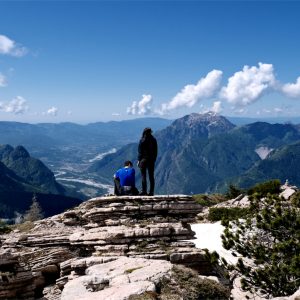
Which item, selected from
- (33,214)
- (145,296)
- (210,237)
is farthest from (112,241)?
(33,214)

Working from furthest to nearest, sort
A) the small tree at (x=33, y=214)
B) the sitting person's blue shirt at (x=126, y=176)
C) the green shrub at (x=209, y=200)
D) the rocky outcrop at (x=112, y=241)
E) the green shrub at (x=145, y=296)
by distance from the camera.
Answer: the green shrub at (x=209, y=200) < the small tree at (x=33, y=214) < the sitting person's blue shirt at (x=126, y=176) < the rocky outcrop at (x=112, y=241) < the green shrub at (x=145, y=296)

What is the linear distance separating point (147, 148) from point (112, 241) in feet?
20.0

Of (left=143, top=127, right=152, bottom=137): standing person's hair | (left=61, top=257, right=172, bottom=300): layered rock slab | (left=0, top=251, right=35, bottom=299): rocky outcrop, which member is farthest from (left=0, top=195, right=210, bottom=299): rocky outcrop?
(left=143, top=127, right=152, bottom=137): standing person's hair

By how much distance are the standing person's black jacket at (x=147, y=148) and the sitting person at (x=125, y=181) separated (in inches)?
40.3

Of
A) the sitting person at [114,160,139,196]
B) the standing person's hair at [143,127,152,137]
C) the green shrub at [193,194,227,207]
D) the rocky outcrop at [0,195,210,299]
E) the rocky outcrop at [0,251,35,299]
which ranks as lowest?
the green shrub at [193,194,227,207]

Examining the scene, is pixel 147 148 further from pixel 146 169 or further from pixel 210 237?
pixel 210 237

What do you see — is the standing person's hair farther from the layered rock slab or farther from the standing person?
the layered rock slab

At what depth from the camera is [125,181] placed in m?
21.4

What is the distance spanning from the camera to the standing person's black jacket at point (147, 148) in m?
21.0

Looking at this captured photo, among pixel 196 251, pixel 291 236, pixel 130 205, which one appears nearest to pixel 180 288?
pixel 196 251

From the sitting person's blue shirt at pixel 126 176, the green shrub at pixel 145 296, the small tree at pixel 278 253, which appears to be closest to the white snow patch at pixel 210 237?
the sitting person's blue shirt at pixel 126 176

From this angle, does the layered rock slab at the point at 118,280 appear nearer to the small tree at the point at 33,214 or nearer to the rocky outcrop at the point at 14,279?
the rocky outcrop at the point at 14,279

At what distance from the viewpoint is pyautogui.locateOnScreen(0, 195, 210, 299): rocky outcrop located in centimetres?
1681

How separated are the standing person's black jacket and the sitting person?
102 centimetres
